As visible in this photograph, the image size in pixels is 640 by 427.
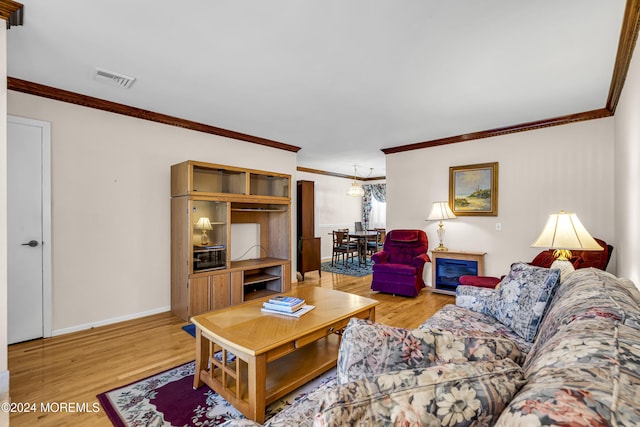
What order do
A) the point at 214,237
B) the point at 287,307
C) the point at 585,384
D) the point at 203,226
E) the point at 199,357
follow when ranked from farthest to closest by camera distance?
the point at 214,237
the point at 203,226
the point at 287,307
the point at 199,357
the point at 585,384

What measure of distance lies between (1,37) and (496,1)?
10.6 ft

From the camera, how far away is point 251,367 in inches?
67.7

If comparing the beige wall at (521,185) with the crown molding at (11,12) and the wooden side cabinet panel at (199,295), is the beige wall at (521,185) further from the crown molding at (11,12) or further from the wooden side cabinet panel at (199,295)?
the crown molding at (11,12)

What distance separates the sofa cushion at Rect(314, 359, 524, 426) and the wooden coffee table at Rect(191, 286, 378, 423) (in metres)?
1.17

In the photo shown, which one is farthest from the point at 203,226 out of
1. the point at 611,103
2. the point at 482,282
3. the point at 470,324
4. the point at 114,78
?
the point at 611,103

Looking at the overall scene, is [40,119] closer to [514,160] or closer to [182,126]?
[182,126]

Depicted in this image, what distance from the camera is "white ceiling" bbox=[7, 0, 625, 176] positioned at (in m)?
1.91

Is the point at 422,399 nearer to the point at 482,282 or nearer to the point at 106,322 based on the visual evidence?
the point at 482,282

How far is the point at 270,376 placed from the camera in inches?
82.9

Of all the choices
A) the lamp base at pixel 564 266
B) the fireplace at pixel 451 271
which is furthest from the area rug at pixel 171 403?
the fireplace at pixel 451 271

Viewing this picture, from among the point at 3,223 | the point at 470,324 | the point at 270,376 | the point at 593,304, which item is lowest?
the point at 270,376

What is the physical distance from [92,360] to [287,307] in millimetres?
1808

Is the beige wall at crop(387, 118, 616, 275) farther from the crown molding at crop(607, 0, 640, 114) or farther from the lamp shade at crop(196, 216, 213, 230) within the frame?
the lamp shade at crop(196, 216, 213, 230)

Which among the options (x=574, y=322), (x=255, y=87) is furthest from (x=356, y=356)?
(x=255, y=87)
